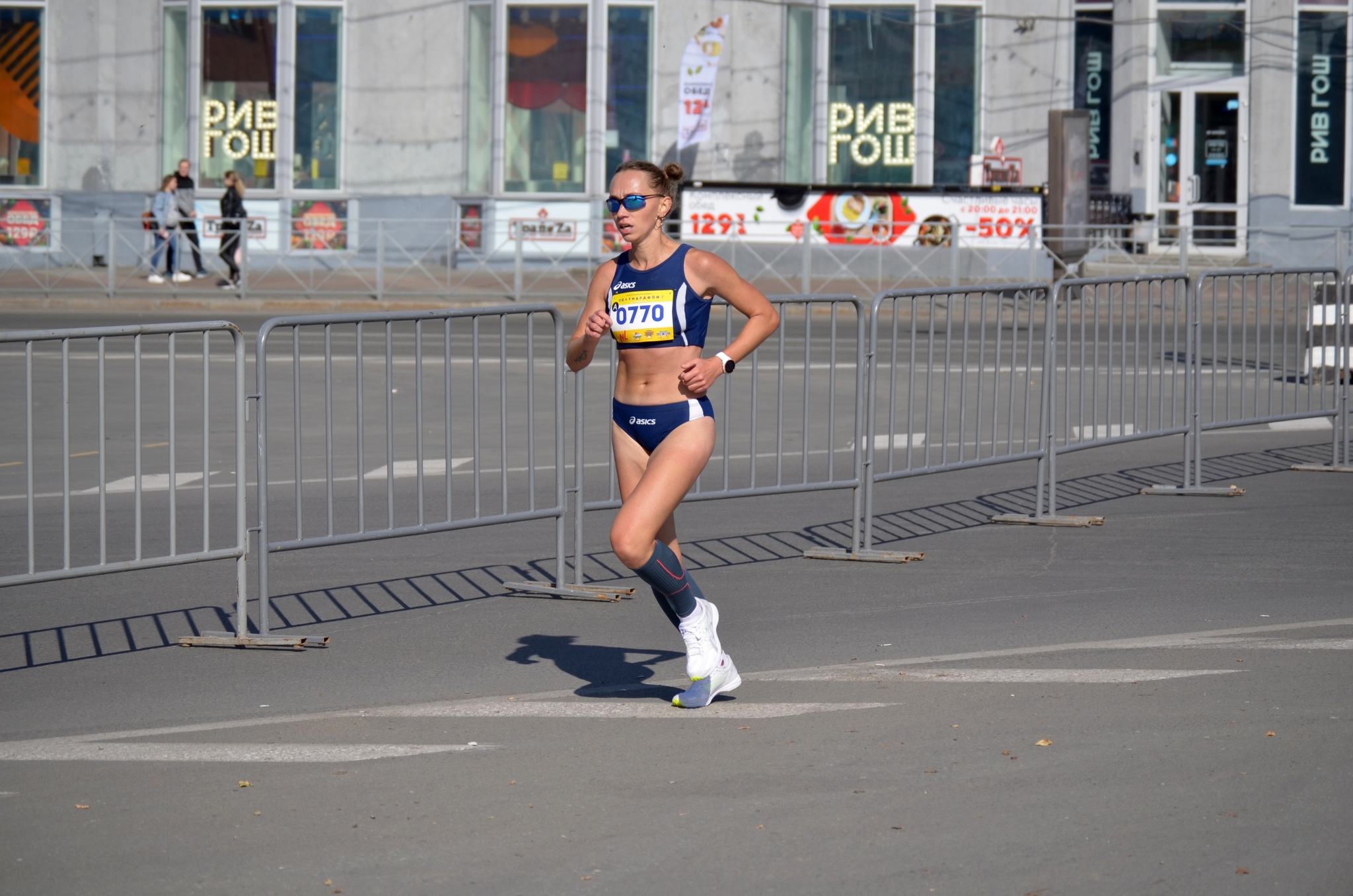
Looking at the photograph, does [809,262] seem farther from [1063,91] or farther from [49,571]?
[49,571]

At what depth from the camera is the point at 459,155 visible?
105ft

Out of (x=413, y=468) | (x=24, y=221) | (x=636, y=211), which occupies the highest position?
(x=24, y=221)

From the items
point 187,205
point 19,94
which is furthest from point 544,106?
point 19,94

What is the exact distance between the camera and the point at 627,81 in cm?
3175

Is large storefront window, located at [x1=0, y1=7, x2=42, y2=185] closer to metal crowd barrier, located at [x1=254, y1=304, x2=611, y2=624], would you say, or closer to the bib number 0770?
metal crowd barrier, located at [x1=254, y1=304, x2=611, y2=624]

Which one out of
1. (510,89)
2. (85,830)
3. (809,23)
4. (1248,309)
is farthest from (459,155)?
(85,830)

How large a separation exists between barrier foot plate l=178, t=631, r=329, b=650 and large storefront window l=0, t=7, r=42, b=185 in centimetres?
2773

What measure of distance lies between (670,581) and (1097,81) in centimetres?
3098

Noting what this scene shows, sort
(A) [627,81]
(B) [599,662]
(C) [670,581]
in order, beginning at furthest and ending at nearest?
(A) [627,81] → (B) [599,662] → (C) [670,581]

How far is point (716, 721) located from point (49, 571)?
9.22 ft

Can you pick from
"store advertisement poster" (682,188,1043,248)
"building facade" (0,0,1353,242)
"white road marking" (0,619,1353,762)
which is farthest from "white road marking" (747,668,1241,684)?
"building facade" (0,0,1353,242)

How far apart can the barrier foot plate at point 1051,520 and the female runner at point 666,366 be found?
4341mm

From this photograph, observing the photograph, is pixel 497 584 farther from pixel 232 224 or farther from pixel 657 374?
pixel 232 224

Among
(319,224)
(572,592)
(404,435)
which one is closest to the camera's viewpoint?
(572,592)
